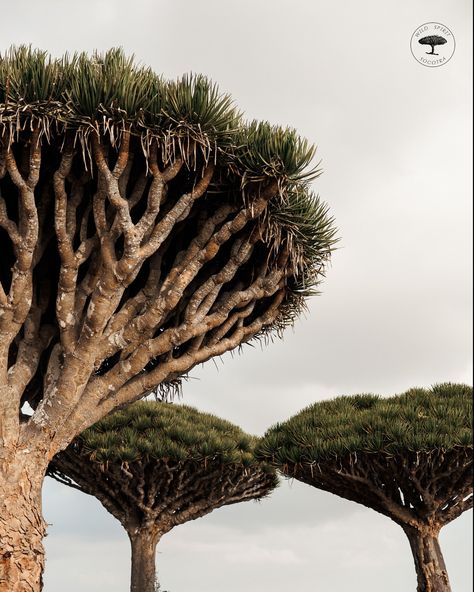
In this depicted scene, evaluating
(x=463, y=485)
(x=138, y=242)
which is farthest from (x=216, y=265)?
(x=463, y=485)

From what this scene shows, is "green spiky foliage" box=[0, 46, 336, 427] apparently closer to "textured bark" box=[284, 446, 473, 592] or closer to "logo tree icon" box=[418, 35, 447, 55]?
"logo tree icon" box=[418, 35, 447, 55]

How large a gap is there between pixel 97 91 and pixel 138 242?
68.9 inches

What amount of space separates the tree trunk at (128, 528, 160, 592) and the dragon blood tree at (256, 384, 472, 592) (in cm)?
360

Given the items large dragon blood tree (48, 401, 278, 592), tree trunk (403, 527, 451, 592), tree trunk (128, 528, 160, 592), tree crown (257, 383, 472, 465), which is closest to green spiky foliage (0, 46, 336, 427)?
tree crown (257, 383, 472, 465)

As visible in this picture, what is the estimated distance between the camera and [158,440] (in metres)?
16.0

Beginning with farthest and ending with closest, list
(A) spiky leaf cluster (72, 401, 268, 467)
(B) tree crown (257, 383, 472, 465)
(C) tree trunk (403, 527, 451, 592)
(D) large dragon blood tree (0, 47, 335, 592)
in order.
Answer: (A) spiky leaf cluster (72, 401, 268, 467)
(C) tree trunk (403, 527, 451, 592)
(B) tree crown (257, 383, 472, 465)
(D) large dragon blood tree (0, 47, 335, 592)

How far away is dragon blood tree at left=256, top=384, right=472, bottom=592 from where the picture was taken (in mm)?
13688

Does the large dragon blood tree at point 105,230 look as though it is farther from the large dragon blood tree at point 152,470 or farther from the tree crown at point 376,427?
the large dragon blood tree at point 152,470

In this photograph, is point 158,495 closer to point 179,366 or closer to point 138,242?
point 179,366

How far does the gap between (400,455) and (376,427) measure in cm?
70

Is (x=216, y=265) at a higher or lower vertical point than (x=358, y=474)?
higher

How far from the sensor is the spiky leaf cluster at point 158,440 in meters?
15.5

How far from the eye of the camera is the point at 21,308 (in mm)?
7961

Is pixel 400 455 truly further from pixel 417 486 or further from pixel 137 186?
pixel 137 186
